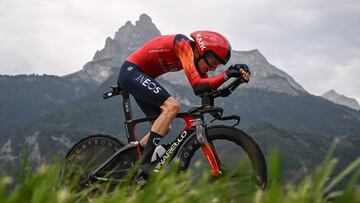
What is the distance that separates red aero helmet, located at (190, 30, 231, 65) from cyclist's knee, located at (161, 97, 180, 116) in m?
0.71

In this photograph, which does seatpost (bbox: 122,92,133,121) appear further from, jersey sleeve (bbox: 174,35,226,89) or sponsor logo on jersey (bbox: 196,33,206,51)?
sponsor logo on jersey (bbox: 196,33,206,51)

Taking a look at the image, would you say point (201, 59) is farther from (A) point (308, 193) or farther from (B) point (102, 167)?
(A) point (308, 193)

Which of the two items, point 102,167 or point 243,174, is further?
point 102,167

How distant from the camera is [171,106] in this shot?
596 centimetres

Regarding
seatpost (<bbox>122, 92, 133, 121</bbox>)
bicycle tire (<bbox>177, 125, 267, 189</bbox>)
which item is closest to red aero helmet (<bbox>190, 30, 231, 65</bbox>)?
bicycle tire (<bbox>177, 125, 267, 189</bbox>)

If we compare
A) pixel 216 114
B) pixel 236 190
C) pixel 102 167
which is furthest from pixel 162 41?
pixel 236 190

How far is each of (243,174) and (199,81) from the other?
422cm

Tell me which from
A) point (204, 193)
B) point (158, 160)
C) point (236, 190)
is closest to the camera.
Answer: point (204, 193)

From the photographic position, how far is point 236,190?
5.69ft

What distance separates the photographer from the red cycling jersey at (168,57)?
19.4 feet

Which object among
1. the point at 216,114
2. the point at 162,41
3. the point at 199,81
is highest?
the point at 162,41

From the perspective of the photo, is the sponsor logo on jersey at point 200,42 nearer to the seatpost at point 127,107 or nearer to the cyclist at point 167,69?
the cyclist at point 167,69

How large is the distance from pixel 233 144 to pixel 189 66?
4.47 feet

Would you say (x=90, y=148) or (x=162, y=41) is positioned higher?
(x=162, y=41)
